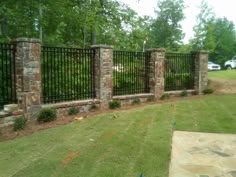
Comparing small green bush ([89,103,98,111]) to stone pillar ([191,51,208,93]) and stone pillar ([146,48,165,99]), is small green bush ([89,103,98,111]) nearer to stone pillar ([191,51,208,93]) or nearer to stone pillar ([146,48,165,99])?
stone pillar ([146,48,165,99])

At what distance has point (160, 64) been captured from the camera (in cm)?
1170

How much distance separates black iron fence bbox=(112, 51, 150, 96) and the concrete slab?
15.1 ft

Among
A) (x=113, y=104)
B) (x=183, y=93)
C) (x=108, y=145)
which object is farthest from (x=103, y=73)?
(x=183, y=93)

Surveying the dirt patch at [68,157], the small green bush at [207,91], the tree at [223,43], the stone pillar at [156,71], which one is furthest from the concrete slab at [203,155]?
the tree at [223,43]

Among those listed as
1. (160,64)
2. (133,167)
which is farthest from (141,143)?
(160,64)

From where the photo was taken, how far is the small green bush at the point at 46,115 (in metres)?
7.75

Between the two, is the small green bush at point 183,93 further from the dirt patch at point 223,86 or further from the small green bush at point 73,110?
the small green bush at point 73,110

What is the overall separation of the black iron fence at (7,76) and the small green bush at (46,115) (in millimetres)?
754

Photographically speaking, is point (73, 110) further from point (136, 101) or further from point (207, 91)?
point (207, 91)

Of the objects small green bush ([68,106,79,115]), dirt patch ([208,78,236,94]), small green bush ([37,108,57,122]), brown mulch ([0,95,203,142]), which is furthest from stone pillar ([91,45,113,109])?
dirt patch ([208,78,236,94])

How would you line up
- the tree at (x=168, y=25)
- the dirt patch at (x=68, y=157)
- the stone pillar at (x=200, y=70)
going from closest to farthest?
the dirt patch at (x=68, y=157)
the stone pillar at (x=200, y=70)
the tree at (x=168, y=25)

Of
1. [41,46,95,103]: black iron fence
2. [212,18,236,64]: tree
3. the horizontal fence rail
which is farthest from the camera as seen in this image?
[212,18,236,64]: tree

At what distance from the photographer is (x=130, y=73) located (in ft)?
37.6

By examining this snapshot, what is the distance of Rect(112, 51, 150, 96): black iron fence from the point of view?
35.3 ft
